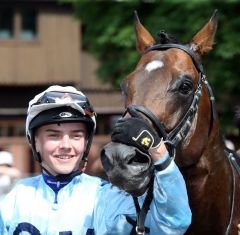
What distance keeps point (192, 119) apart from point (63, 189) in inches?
33.9

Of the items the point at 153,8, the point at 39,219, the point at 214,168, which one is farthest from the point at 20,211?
the point at 153,8

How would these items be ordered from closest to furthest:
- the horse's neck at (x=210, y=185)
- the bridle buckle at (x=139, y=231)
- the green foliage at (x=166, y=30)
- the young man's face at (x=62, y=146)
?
the bridle buckle at (x=139, y=231)
the young man's face at (x=62, y=146)
the horse's neck at (x=210, y=185)
the green foliage at (x=166, y=30)

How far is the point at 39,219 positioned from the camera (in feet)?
10.1

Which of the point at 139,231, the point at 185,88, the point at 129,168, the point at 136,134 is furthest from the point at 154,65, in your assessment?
the point at 139,231

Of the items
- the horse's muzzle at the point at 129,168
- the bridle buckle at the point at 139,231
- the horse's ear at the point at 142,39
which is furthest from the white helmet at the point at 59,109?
the horse's ear at the point at 142,39

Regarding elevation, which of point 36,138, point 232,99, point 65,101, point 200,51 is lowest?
point 232,99

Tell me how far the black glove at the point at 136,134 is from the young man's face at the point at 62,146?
12.5 inches

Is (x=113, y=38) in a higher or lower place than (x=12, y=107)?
higher

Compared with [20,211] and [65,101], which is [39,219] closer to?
[20,211]

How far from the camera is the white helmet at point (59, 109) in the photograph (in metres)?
3.17

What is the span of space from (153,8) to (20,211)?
10205 mm

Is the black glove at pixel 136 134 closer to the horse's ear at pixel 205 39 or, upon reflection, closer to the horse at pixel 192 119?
the horse at pixel 192 119

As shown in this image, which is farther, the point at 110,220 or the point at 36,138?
the point at 36,138

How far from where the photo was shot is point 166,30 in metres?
11.5
